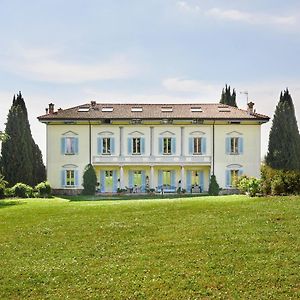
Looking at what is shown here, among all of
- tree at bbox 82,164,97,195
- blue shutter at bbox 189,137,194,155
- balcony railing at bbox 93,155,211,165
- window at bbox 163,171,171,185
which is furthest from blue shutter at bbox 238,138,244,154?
tree at bbox 82,164,97,195

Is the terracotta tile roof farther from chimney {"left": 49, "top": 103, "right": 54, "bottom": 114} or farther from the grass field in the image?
the grass field

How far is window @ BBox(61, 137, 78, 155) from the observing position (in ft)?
128

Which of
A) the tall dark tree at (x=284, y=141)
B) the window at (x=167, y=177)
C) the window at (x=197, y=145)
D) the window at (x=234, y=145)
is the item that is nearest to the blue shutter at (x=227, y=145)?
the window at (x=234, y=145)

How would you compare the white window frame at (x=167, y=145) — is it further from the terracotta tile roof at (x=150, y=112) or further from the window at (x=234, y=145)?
the window at (x=234, y=145)

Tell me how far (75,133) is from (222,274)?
29.0m

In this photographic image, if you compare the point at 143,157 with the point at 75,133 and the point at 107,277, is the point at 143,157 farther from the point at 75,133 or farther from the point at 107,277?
the point at 107,277

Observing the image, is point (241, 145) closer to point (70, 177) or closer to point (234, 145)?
point (234, 145)

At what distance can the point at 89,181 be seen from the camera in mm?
38031

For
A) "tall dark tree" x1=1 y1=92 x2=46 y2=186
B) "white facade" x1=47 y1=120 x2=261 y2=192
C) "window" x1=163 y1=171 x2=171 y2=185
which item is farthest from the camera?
"window" x1=163 y1=171 x2=171 y2=185

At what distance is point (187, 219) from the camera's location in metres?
16.8

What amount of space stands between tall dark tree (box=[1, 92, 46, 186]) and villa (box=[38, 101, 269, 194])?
1837 millimetres

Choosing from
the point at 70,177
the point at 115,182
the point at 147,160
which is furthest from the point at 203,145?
the point at 70,177

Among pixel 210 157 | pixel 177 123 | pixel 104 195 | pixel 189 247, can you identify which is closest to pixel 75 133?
pixel 104 195

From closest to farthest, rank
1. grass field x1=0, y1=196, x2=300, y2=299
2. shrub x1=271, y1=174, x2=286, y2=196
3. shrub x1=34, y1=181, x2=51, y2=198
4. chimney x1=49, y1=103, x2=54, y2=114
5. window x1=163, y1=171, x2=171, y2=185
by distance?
grass field x1=0, y1=196, x2=300, y2=299 < shrub x1=271, y1=174, x2=286, y2=196 < shrub x1=34, y1=181, x2=51, y2=198 < window x1=163, y1=171, x2=171, y2=185 < chimney x1=49, y1=103, x2=54, y2=114
